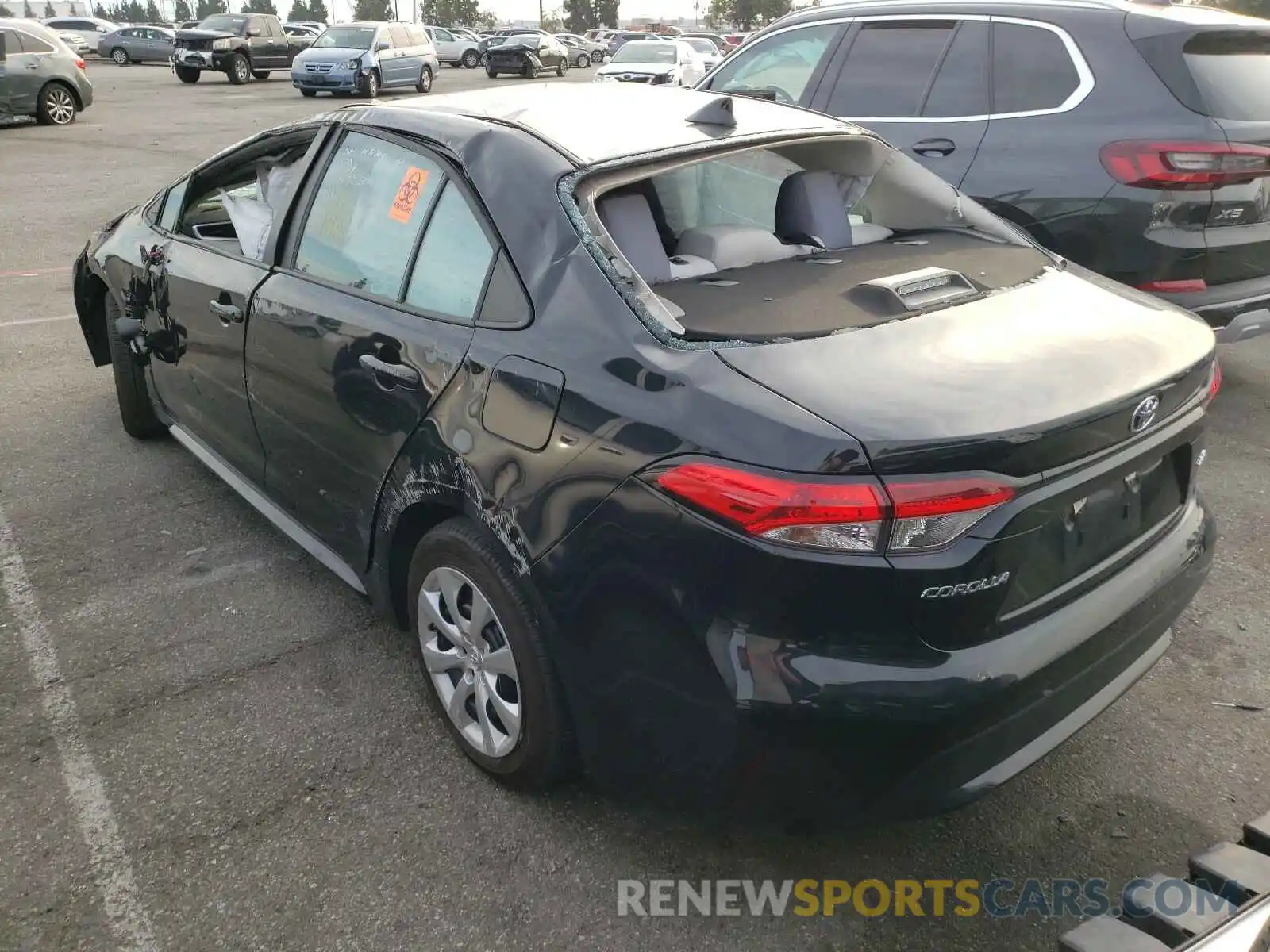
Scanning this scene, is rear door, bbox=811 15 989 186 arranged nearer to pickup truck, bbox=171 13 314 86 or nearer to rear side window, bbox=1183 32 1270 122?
rear side window, bbox=1183 32 1270 122

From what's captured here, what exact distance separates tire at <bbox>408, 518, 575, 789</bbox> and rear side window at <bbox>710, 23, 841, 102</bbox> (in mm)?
4357

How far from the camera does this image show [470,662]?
2.61 metres

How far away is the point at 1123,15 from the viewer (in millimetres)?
4754

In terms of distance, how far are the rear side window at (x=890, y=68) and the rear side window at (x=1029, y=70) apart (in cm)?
35

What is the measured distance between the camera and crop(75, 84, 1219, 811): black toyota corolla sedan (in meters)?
1.89

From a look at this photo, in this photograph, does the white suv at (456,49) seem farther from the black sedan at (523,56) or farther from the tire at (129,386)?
the tire at (129,386)

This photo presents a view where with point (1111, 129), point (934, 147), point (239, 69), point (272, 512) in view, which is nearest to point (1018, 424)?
point (272, 512)

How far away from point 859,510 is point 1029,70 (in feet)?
13.2

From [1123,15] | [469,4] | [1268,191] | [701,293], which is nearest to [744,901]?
[701,293]

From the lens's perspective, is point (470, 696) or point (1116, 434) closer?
point (1116, 434)

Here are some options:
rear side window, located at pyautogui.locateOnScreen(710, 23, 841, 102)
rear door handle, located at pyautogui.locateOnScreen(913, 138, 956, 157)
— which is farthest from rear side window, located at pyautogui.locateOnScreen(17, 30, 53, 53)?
rear door handle, located at pyautogui.locateOnScreen(913, 138, 956, 157)

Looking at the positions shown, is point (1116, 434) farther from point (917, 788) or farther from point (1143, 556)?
point (917, 788)

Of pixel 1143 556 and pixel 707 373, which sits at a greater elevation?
pixel 707 373

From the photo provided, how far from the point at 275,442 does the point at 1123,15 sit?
166 inches
